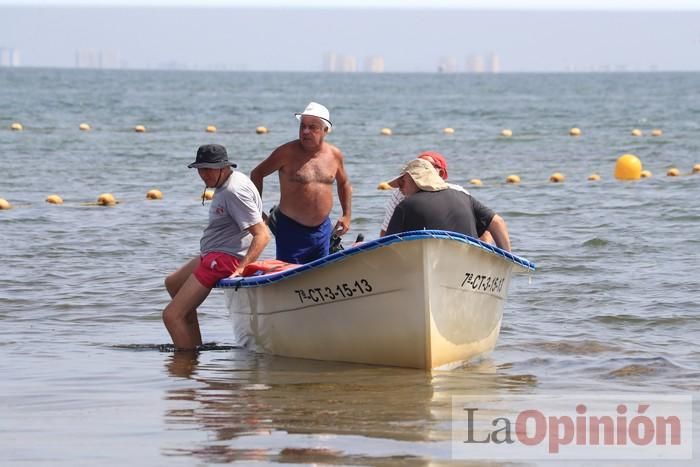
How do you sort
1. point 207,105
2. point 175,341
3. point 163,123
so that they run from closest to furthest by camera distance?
1. point 175,341
2. point 163,123
3. point 207,105

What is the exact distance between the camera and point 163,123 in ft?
162

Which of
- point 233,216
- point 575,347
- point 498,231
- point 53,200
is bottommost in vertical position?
point 575,347

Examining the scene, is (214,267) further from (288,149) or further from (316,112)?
(316,112)

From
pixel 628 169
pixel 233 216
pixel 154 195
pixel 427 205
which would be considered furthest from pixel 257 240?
pixel 628 169

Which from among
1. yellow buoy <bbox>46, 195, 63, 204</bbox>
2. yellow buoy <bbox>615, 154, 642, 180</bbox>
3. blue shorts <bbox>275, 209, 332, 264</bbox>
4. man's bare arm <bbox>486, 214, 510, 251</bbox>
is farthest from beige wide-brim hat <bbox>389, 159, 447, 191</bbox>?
yellow buoy <bbox>615, 154, 642, 180</bbox>

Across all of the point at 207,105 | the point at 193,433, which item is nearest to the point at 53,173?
the point at 193,433

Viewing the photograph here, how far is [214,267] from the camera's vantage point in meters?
9.40

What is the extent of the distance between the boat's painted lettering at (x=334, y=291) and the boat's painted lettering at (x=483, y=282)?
0.68m

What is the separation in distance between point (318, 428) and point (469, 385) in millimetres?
1707

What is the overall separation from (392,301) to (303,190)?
1.55 meters

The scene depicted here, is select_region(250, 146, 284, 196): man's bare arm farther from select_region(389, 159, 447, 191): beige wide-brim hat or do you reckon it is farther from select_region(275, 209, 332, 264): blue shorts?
select_region(389, 159, 447, 191): beige wide-brim hat

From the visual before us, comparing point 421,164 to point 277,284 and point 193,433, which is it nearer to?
point 277,284

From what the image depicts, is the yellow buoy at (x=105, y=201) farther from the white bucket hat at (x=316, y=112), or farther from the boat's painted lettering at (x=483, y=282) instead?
the boat's painted lettering at (x=483, y=282)

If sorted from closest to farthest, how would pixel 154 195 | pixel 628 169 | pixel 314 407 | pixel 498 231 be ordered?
pixel 314 407, pixel 498 231, pixel 154 195, pixel 628 169
